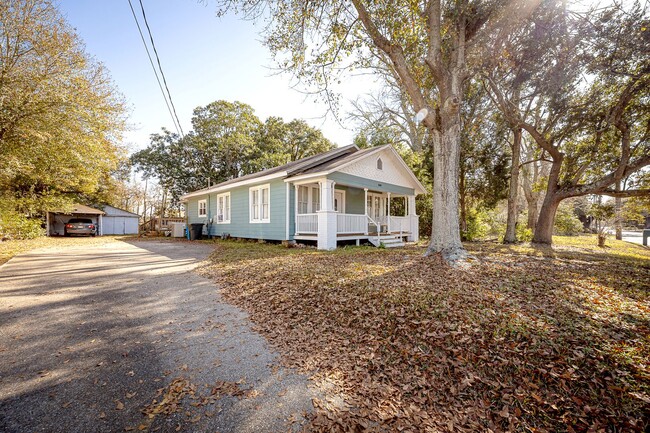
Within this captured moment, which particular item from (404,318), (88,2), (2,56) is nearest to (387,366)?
(404,318)

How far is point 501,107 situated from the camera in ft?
41.0

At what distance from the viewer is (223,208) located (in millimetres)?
17078

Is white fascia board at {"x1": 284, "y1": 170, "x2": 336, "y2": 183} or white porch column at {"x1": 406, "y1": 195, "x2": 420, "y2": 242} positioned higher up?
white fascia board at {"x1": 284, "y1": 170, "x2": 336, "y2": 183}

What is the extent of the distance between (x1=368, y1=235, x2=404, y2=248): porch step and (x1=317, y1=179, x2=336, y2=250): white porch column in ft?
8.16

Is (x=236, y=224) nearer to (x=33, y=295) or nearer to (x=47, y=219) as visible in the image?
(x=33, y=295)

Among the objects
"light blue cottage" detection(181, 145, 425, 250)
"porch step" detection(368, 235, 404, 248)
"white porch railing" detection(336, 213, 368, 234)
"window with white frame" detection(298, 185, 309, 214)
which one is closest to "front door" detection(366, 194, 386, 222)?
"light blue cottage" detection(181, 145, 425, 250)

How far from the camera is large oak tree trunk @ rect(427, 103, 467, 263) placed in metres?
7.20

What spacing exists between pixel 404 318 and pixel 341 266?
3118mm

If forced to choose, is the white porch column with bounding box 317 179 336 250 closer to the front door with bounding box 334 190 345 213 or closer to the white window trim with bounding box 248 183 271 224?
the front door with bounding box 334 190 345 213

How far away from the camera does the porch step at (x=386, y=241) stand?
12362 millimetres

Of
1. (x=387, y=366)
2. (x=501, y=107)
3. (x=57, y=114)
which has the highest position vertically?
(x=501, y=107)

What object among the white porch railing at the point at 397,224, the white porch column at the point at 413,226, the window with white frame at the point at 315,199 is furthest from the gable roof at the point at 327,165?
the white porch railing at the point at 397,224

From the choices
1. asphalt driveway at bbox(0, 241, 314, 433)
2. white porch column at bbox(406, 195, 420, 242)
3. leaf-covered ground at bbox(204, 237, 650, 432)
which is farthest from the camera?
white porch column at bbox(406, 195, 420, 242)

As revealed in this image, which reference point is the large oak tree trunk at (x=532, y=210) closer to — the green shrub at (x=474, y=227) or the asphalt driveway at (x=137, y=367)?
the green shrub at (x=474, y=227)
